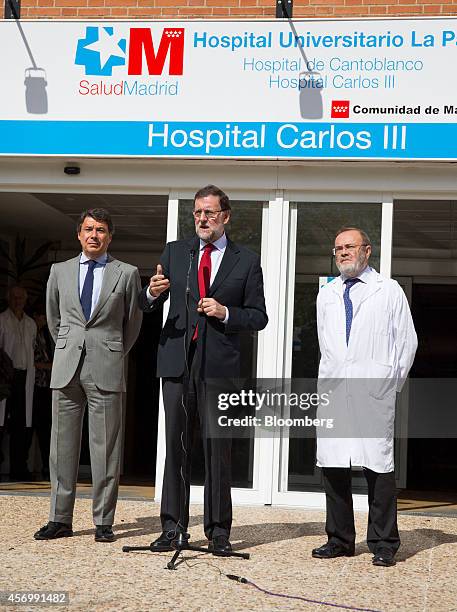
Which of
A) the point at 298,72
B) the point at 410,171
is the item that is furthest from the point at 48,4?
the point at 410,171

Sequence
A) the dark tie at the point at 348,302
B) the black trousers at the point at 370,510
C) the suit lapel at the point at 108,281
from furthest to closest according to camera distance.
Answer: the suit lapel at the point at 108,281 → the dark tie at the point at 348,302 → the black trousers at the point at 370,510

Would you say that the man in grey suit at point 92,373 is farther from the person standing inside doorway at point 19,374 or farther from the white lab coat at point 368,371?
the person standing inside doorway at point 19,374

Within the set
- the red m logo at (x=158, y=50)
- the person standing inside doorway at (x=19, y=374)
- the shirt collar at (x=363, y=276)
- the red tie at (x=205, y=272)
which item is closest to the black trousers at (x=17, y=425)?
the person standing inside doorway at (x=19, y=374)

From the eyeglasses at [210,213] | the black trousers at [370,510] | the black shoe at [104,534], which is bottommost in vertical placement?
the black shoe at [104,534]

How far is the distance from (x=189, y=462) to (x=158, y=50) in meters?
3.92

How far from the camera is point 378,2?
8.35 meters

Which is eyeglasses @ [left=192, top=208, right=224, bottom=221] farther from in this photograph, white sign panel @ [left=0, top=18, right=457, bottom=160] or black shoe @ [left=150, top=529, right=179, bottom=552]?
white sign panel @ [left=0, top=18, right=457, bottom=160]

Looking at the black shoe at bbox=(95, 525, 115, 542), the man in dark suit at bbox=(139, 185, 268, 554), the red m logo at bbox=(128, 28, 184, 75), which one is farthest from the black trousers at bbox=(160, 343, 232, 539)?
the red m logo at bbox=(128, 28, 184, 75)

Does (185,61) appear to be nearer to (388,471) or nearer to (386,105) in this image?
(386,105)

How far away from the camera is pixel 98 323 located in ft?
20.9

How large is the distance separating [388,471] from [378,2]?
13.6 ft

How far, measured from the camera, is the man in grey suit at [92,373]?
635cm

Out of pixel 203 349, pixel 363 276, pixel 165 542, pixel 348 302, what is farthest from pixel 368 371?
pixel 165 542

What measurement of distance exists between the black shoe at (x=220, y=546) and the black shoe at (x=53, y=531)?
3.40 ft
